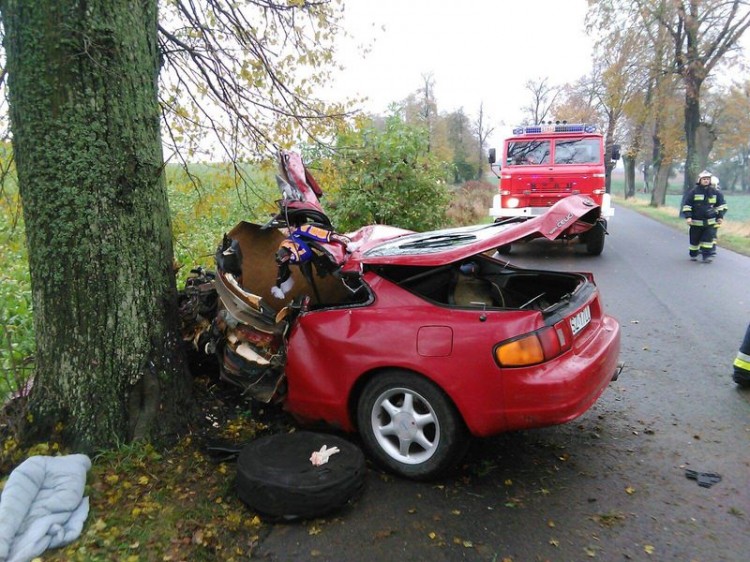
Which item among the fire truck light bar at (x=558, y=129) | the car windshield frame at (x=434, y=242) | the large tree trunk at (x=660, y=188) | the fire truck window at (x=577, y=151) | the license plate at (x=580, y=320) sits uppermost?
the fire truck light bar at (x=558, y=129)

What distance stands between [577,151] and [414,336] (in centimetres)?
1113

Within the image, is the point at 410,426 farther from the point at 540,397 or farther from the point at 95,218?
the point at 95,218

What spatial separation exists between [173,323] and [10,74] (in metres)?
1.74

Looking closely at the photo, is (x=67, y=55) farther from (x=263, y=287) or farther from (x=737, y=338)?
(x=737, y=338)

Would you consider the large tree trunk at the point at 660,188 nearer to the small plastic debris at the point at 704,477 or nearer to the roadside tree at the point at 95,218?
the small plastic debris at the point at 704,477

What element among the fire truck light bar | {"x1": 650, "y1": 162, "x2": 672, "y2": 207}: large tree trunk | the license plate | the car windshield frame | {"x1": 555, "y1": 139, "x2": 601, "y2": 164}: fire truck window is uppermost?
the fire truck light bar

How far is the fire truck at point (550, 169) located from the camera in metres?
12.1

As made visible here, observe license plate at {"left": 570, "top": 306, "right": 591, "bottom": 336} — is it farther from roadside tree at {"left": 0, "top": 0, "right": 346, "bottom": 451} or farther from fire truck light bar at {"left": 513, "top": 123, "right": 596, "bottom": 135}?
fire truck light bar at {"left": 513, "top": 123, "right": 596, "bottom": 135}

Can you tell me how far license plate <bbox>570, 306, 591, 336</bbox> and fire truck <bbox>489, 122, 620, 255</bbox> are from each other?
8.57m

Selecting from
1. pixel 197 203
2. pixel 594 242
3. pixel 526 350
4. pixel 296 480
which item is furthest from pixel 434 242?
pixel 594 242

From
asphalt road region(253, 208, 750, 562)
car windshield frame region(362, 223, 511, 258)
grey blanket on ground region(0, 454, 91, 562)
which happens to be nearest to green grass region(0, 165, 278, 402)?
car windshield frame region(362, 223, 511, 258)

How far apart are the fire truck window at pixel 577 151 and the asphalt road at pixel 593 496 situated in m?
8.43

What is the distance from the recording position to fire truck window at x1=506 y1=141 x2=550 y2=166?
12.8 m

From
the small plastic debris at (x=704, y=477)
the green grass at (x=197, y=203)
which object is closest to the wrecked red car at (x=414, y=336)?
the small plastic debris at (x=704, y=477)
